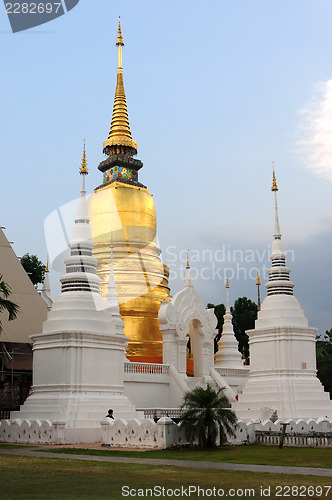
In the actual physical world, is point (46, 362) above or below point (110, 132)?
below

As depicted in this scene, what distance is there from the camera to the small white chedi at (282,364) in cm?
2973

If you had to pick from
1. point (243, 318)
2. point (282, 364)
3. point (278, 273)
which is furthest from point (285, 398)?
point (243, 318)

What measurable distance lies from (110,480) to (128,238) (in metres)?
27.1

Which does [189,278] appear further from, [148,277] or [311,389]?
[311,389]

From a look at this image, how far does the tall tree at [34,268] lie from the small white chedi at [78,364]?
81.5ft

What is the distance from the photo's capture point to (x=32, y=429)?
2272 cm

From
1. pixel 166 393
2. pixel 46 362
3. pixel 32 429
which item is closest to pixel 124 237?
pixel 166 393

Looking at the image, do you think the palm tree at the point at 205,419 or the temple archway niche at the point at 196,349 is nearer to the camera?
the palm tree at the point at 205,419

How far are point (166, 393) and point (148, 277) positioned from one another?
26.4ft

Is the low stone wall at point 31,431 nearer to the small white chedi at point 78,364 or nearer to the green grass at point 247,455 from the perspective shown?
the small white chedi at point 78,364

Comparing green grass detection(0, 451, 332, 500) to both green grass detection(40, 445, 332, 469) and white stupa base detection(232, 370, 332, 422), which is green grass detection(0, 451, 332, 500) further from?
white stupa base detection(232, 370, 332, 422)

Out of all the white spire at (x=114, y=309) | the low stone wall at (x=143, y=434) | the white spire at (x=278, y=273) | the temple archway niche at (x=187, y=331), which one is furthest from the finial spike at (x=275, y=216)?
the low stone wall at (x=143, y=434)

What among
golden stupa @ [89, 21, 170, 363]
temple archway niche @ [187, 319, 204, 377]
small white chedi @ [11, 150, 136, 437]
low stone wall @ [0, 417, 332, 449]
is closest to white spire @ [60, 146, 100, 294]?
small white chedi @ [11, 150, 136, 437]

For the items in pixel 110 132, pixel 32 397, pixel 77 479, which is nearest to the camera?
pixel 77 479
